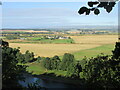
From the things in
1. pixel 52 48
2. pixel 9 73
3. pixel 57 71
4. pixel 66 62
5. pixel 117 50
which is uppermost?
pixel 52 48

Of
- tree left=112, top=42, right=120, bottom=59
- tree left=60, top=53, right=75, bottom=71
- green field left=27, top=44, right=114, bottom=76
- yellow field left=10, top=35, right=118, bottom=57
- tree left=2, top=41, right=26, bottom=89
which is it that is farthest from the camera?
yellow field left=10, top=35, right=118, bottom=57

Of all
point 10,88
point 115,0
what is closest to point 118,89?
point 10,88

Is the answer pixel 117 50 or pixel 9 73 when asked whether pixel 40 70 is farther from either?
pixel 117 50

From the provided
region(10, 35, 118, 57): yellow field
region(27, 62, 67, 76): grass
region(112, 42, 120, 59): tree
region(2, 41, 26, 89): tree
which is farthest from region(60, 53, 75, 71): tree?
region(112, 42, 120, 59): tree

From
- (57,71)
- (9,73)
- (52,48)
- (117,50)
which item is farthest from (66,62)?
(117,50)

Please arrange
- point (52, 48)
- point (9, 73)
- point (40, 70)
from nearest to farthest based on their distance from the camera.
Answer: point (9, 73) < point (40, 70) < point (52, 48)

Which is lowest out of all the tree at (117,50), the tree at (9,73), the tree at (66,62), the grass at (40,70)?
the grass at (40,70)

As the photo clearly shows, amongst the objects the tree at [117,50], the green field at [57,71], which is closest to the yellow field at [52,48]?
the green field at [57,71]

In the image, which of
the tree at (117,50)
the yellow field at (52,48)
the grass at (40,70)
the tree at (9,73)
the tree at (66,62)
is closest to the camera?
the tree at (117,50)

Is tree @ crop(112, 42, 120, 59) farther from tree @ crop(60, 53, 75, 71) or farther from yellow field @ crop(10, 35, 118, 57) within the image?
yellow field @ crop(10, 35, 118, 57)

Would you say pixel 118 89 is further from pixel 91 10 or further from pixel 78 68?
pixel 78 68

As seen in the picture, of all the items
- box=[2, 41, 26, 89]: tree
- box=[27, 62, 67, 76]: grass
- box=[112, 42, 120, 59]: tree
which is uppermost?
box=[112, 42, 120, 59]: tree

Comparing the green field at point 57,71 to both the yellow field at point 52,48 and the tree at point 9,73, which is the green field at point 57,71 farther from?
the tree at point 9,73

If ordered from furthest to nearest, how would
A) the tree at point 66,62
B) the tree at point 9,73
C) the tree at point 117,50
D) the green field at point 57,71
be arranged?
1. the tree at point 66,62
2. the green field at point 57,71
3. the tree at point 9,73
4. the tree at point 117,50
